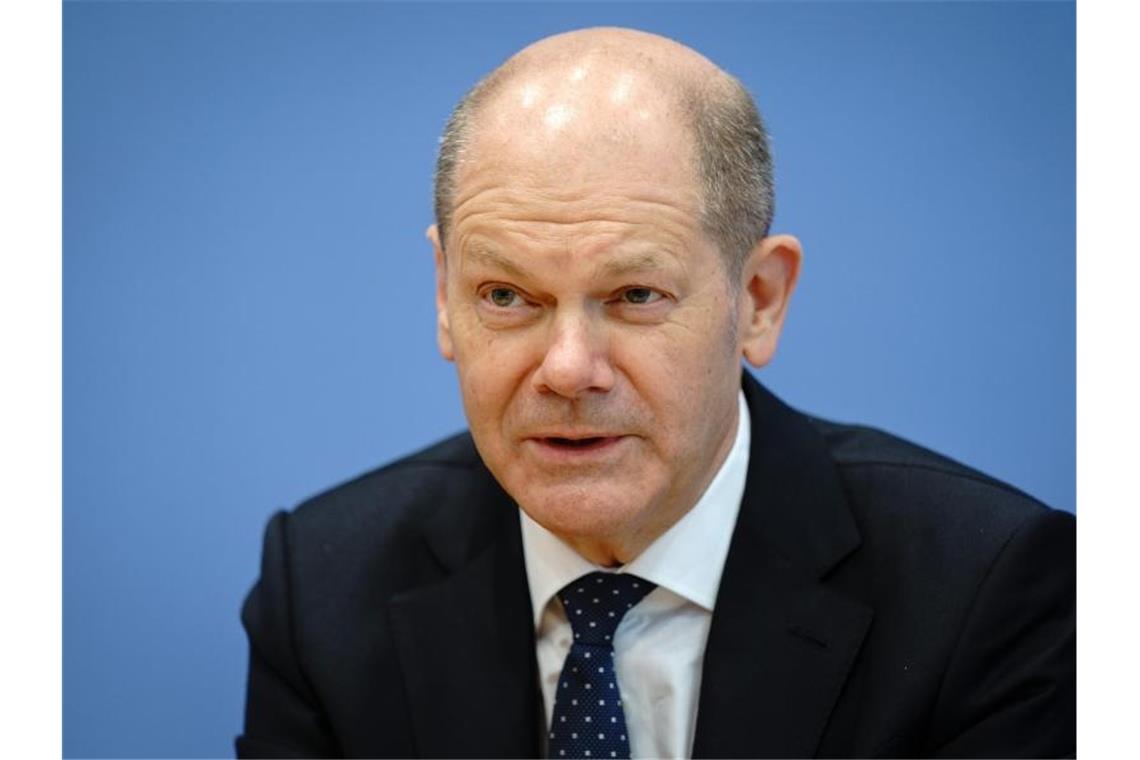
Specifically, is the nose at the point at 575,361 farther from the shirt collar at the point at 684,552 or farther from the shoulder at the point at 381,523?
the shoulder at the point at 381,523

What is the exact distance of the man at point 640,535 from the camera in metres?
2.00

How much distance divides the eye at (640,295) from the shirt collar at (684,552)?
399 mm

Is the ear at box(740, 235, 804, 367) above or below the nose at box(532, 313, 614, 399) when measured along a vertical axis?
above

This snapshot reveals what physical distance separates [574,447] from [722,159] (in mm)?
488

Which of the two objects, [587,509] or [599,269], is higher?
[599,269]

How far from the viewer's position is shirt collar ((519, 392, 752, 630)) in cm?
224

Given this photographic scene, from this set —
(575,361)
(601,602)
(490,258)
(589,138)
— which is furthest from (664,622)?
(589,138)

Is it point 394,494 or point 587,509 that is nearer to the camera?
point 587,509

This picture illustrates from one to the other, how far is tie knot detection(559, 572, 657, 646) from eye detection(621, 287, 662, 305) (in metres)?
0.49

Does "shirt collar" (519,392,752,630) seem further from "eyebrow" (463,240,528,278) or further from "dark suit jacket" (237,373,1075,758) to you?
"eyebrow" (463,240,528,278)

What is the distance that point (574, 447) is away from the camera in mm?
2033

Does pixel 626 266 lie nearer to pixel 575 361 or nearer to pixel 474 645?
pixel 575 361

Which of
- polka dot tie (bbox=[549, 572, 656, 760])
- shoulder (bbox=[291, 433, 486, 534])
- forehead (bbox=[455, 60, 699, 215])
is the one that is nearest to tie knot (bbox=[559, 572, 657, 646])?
polka dot tie (bbox=[549, 572, 656, 760])

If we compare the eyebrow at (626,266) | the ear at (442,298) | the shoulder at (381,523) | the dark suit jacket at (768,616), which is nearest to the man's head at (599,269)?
the eyebrow at (626,266)
